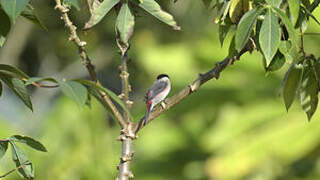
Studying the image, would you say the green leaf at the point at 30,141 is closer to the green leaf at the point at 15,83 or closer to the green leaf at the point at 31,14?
the green leaf at the point at 15,83

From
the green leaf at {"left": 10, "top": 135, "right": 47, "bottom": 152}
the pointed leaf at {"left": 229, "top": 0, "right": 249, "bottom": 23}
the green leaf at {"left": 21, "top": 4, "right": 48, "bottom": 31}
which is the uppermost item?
the pointed leaf at {"left": 229, "top": 0, "right": 249, "bottom": 23}

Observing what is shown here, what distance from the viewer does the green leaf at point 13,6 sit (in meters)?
1.00

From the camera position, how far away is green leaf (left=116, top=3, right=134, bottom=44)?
1155 millimetres

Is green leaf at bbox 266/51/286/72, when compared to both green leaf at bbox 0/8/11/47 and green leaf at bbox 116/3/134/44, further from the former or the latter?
green leaf at bbox 0/8/11/47

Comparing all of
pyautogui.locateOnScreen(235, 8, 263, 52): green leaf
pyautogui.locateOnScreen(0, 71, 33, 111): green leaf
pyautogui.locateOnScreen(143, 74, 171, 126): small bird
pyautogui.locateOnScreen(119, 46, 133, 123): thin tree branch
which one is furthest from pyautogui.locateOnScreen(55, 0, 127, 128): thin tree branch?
pyautogui.locateOnScreen(143, 74, 171, 126): small bird

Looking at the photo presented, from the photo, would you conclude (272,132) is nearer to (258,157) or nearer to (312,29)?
(258,157)

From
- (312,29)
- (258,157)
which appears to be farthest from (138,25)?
(258,157)

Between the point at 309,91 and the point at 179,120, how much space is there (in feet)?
14.1

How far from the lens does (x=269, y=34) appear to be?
3.81 feet

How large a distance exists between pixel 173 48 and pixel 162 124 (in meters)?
0.78

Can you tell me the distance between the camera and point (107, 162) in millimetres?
4859

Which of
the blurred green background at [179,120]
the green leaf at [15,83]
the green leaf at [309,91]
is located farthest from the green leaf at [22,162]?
the blurred green background at [179,120]

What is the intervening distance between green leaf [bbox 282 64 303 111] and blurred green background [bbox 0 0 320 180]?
2638 mm

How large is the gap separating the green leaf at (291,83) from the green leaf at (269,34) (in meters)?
0.24
